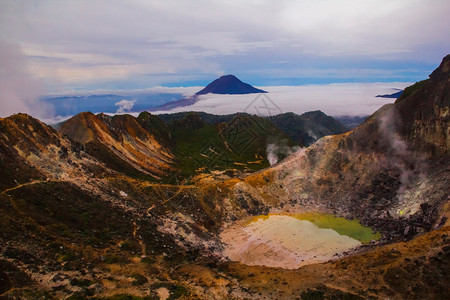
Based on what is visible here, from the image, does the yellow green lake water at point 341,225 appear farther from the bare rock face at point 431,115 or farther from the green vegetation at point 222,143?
the green vegetation at point 222,143

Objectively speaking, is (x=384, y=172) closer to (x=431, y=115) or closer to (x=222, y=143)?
(x=431, y=115)

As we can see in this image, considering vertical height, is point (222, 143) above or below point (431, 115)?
below

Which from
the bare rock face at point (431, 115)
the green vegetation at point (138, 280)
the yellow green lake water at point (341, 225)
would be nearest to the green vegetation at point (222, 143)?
the yellow green lake water at point (341, 225)

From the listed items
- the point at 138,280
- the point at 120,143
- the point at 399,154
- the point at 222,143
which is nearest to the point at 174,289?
the point at 138,280

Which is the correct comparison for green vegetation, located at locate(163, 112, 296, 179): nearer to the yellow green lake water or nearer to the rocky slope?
the rocky slope

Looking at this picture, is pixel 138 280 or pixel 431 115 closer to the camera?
pixel 138 280

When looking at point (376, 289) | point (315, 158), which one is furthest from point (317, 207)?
point (376, 289)

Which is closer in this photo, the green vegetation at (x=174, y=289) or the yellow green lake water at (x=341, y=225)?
the green vegetation at (x=174, y=289)

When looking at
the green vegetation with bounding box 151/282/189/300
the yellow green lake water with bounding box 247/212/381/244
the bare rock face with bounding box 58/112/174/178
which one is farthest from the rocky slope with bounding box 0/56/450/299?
the yellow green lake water with bounding box 247/212/381/244
